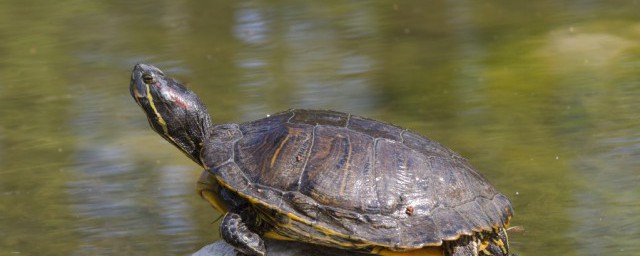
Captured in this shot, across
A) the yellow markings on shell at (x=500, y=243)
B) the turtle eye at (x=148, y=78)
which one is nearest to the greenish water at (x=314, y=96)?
the yellow markings on shell at (x=500, y=243)

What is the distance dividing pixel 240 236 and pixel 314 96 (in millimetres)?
3311

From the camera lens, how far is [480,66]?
25.0ft

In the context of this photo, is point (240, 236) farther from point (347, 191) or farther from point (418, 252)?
point (418, 252)

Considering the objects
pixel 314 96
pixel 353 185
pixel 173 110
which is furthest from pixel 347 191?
pixel 314 96

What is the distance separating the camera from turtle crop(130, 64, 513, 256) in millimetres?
4012

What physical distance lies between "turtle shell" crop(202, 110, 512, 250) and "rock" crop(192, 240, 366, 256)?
0.43ft

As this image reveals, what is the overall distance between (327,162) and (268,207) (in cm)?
35

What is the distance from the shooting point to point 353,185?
4.08 metres

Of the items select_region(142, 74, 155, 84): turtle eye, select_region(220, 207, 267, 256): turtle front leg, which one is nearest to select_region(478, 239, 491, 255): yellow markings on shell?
select_region(220, 207, 267, 256): turtle front leg

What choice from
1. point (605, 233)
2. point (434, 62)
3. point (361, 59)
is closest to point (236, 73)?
point (361, 59)

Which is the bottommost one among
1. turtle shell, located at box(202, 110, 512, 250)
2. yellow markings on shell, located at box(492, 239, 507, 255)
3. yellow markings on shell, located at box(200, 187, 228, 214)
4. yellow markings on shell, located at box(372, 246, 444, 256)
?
yellow markings on shell, located at box(492, 239, 507, 255)

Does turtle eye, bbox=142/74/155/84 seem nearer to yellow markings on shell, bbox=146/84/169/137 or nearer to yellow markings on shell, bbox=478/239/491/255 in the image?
yellow markings on shell, bbox=146/84/169/137

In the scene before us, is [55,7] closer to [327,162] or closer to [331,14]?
[331,14]

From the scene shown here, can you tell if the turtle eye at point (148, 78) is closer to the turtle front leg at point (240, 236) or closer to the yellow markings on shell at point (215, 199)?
the yellow markings on shell at point (215, 199)
